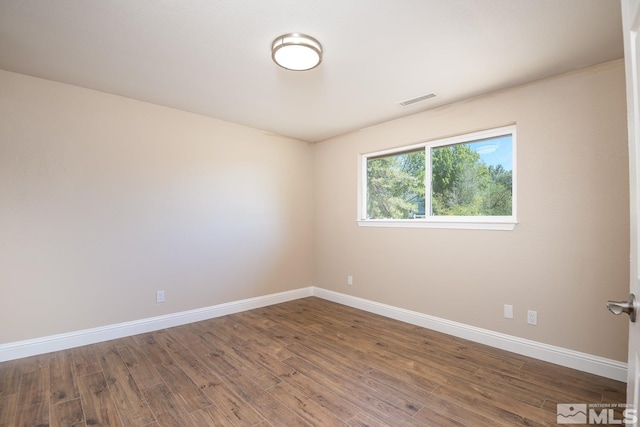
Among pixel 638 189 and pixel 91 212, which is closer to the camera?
pixel 638 189

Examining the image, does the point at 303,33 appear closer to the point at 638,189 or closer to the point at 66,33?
the point at 66,33

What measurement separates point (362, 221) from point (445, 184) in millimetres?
1170

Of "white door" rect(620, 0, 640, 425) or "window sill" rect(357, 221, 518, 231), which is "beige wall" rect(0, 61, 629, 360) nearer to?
"window sill" rect(357, 221, 518, 231)

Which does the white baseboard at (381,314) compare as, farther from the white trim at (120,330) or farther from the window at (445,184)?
the window at (445,184)

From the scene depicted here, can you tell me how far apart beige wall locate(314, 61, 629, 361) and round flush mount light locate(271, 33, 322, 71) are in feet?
5.62

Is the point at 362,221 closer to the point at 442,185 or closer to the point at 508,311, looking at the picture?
the point at 442,185

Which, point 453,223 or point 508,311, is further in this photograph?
point 453,223

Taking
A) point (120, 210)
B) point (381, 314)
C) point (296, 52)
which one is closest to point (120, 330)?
point (120, 210)

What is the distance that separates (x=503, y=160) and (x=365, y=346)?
223cm

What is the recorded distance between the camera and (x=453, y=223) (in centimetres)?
309

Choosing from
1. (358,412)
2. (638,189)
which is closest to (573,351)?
(358,412)

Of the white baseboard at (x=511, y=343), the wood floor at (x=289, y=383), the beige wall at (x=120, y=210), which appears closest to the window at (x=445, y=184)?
the white baseboard at (x=511, y=343)

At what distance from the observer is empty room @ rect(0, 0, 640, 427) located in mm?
1867

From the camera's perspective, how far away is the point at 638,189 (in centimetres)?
85
